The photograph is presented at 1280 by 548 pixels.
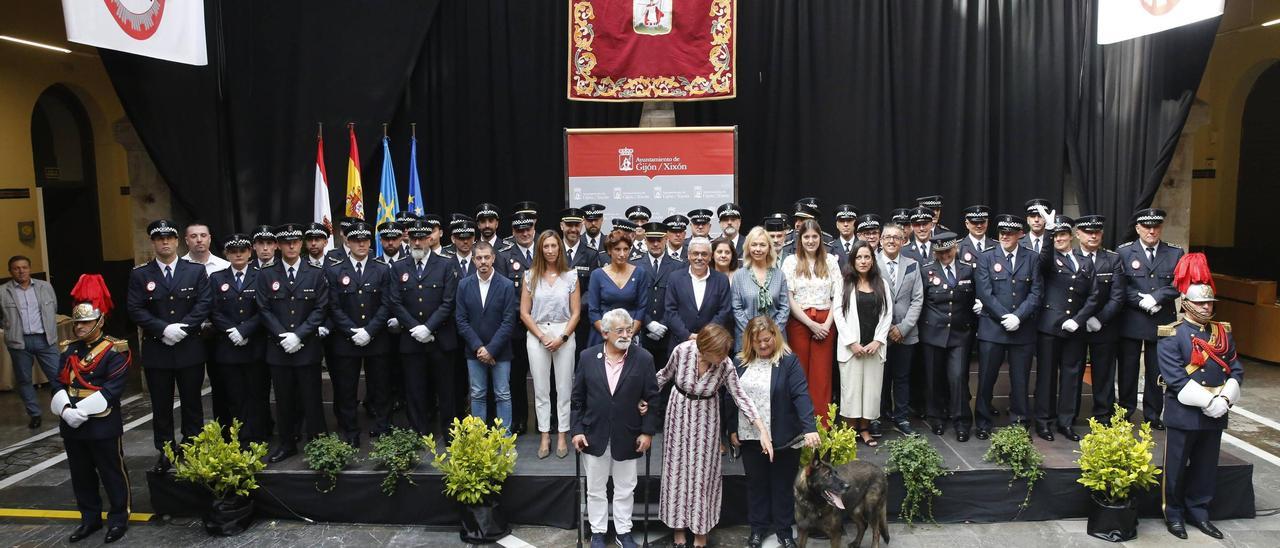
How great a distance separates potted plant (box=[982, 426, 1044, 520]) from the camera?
5262 mm

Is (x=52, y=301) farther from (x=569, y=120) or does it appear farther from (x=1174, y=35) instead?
(x=1174, y=35)

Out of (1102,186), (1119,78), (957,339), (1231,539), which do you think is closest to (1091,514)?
(1231,539)

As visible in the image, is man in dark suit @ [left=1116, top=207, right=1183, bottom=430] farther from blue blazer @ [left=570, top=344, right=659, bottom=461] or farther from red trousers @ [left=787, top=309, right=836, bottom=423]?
blue blazer @ [left=570, top=344, right=659, bottom=461]

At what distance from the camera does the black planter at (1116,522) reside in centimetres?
498

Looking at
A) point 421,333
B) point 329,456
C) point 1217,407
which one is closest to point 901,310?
point 1217,407

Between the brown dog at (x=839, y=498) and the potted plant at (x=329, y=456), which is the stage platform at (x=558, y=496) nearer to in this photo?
the potted plant at (x=329, y=456)

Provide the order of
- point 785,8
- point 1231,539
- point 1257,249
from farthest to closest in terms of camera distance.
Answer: point 1257,249 → point 785,8 → point 1231,539

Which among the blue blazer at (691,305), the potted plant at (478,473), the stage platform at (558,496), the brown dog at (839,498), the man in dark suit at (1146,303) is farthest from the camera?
the man in dark suit at (1146,303)

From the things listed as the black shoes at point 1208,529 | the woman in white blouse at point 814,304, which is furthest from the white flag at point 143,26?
the black shoes at point 1208,529

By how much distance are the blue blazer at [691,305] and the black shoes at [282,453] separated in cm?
270

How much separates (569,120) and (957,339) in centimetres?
487

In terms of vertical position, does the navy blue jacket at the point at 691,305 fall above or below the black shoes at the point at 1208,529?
above

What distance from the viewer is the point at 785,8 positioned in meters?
9.12

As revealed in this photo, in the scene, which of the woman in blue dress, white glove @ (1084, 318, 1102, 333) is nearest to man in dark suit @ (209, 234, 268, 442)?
the woman in blue dress
